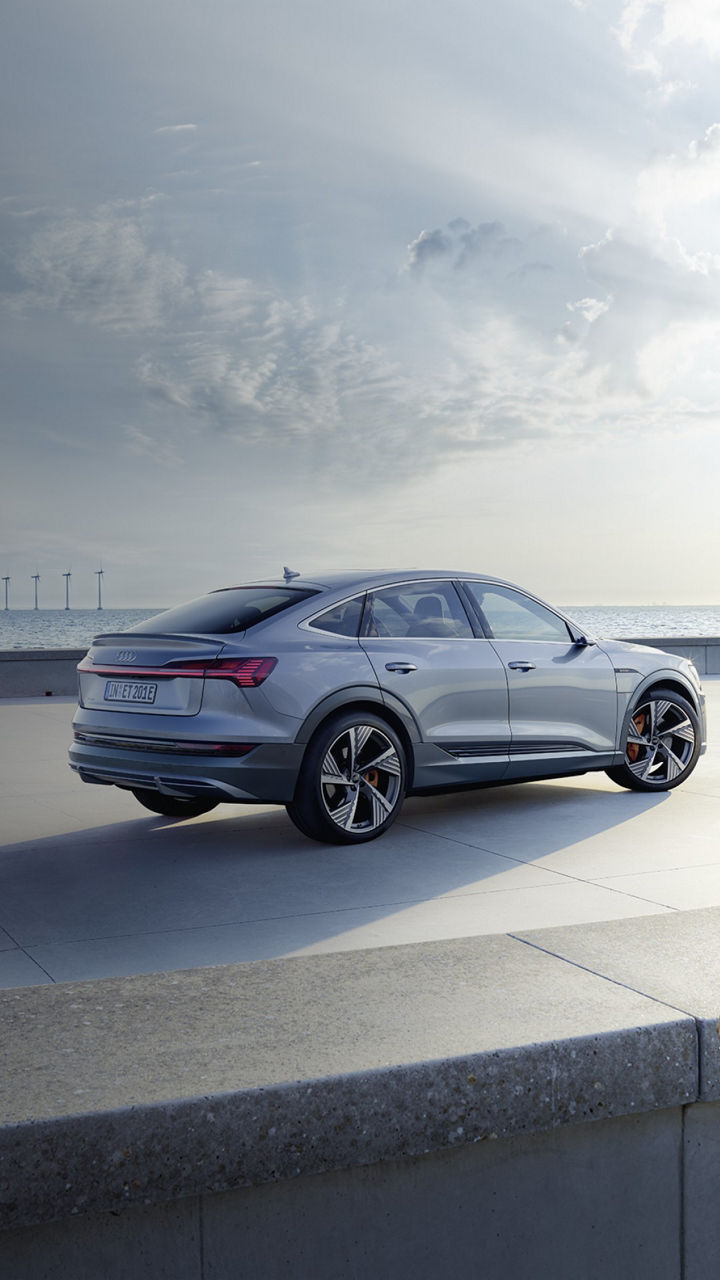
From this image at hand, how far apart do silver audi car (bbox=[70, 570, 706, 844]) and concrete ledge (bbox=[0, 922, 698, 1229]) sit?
3.50m

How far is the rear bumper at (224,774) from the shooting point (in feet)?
22.1

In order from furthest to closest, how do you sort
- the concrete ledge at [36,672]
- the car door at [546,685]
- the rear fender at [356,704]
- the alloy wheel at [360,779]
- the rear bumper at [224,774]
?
the concrete ledge at [36,672] < the car door at [546,685] < the alloy wheel at [360,779] < the rear fender at [356,704] < the rear bumper at [224,774]

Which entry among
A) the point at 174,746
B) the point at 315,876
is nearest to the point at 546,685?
the point at 315,876

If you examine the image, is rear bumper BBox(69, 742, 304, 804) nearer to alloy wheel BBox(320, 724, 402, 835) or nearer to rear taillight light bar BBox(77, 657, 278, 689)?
alloy wheel BBox(320, 724, 402, 835)

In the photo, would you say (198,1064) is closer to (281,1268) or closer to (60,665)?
(281,1268)

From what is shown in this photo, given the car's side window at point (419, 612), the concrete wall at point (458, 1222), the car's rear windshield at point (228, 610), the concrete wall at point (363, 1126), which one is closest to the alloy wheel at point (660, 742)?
the car's side window at point (419, 612)

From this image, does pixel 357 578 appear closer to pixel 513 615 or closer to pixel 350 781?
pixel 513 615

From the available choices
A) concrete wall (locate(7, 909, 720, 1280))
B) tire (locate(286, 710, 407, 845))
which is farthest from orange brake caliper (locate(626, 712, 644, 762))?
concrete wall (locate(7, 909, 720, 1280))

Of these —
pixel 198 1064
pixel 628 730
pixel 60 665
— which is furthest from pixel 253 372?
pixel 198 1064

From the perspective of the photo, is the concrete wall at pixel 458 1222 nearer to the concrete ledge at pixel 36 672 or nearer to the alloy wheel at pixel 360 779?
the alloy wheel at pixel 360 779

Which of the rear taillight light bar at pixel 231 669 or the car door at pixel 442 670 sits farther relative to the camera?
the car door at pixel 442 670

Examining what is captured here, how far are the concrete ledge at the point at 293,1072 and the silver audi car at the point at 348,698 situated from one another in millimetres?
3502

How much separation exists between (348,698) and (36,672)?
48.9 feet

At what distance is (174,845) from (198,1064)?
15.6 ft
